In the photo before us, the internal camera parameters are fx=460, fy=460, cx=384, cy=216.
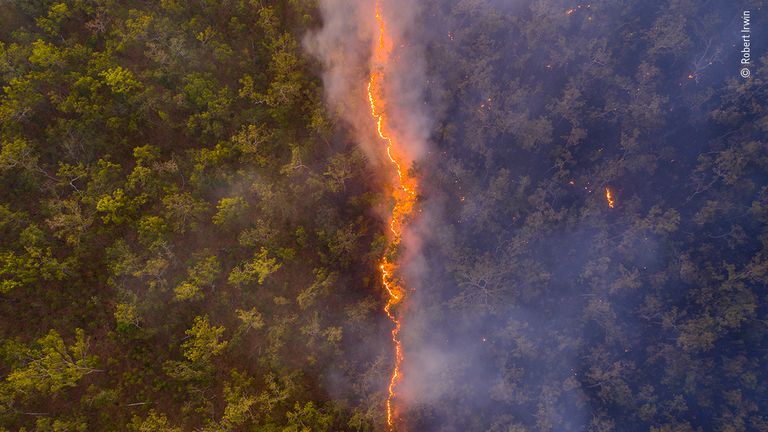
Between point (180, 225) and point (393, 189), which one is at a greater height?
point (393, 189)

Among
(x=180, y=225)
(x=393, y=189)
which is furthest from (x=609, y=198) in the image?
(x=180, y=225)

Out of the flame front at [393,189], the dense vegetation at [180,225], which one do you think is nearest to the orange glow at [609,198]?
the flame front at [393,189]

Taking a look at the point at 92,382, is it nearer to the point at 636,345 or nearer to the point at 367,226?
the point at 367,226

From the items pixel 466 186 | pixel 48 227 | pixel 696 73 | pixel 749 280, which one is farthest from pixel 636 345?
pixel 48 227

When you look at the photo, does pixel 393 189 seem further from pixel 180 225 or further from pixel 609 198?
pixel 609 198

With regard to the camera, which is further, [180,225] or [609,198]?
[609,198]

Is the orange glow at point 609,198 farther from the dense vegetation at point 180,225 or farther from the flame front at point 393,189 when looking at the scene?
the dense vegetation at point 180,225
